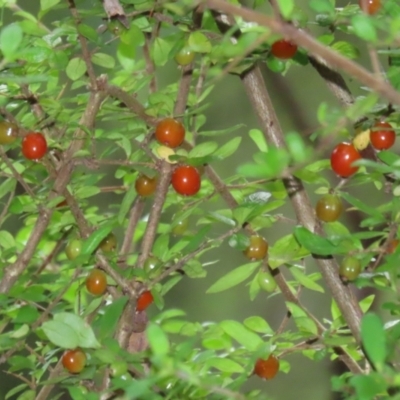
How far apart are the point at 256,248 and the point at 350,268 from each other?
102mm

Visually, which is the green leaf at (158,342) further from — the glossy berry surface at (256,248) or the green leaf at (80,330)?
the glossy berry surface at (256,248)

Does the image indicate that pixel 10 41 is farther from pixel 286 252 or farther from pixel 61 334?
pixel 286 252

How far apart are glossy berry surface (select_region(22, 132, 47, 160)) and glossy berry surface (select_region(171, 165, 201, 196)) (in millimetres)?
131

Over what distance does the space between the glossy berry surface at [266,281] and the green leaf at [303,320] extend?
0.04 metres

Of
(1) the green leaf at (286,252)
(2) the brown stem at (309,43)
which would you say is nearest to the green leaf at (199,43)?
(1) the green leaf at (286,252)

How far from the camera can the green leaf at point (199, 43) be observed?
2.07 ft

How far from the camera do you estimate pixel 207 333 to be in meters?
0.68

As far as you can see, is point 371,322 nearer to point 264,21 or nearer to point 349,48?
point 264,21

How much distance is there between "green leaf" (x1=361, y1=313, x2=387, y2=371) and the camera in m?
0.31

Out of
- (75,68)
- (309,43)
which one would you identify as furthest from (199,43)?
(309,43)

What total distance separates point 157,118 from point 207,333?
0.72 feet

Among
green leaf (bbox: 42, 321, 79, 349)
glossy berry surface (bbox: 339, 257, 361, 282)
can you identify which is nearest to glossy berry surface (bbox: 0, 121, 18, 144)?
green leaf (bbox: 42, 321, 79, 349)

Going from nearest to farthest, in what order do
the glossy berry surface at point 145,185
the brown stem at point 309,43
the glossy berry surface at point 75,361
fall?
the brown stem at point 309,43 → the glossy berry surface at point 75,361 → the glossy berry surface at point 145,185

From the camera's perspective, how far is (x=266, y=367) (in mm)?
665
